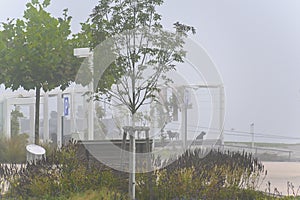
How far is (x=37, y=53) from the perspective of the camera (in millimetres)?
6648

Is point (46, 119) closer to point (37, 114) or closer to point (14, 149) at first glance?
point (37, 114)

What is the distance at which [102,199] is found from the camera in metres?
5.71

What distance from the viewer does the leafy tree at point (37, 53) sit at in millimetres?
6605

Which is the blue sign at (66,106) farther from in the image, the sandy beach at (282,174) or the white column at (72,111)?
the sandy beach at (282,174)

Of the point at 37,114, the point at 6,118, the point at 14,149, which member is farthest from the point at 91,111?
the point at 6,118

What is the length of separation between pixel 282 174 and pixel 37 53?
8.30 ft

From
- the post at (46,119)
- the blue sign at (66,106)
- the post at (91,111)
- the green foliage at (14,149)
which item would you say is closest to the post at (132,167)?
the post at (91,111)

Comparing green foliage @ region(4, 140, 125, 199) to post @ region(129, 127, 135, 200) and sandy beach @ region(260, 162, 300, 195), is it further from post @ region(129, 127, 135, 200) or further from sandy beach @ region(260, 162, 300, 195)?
sandy beach @ region(260, 162, 300, 195)

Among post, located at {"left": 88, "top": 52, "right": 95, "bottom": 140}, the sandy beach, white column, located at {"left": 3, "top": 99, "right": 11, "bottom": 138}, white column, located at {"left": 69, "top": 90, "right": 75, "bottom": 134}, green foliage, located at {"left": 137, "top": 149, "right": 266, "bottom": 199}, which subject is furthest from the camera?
white column, located at {"left": 3, "top": 99, "right": 11, "bottom": 138}

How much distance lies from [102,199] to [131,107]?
0.79 meters

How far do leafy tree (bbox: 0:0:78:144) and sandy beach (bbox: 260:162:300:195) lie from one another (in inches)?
78.3

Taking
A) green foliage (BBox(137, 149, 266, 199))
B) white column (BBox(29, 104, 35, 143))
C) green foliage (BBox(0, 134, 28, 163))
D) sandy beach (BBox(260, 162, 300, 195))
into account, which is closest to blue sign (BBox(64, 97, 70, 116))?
white column (BBox(29, 104, 35, 143))

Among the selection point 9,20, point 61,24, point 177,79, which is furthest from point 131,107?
point 9,20

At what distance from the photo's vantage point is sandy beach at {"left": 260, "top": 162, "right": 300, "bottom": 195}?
20.4 ft
